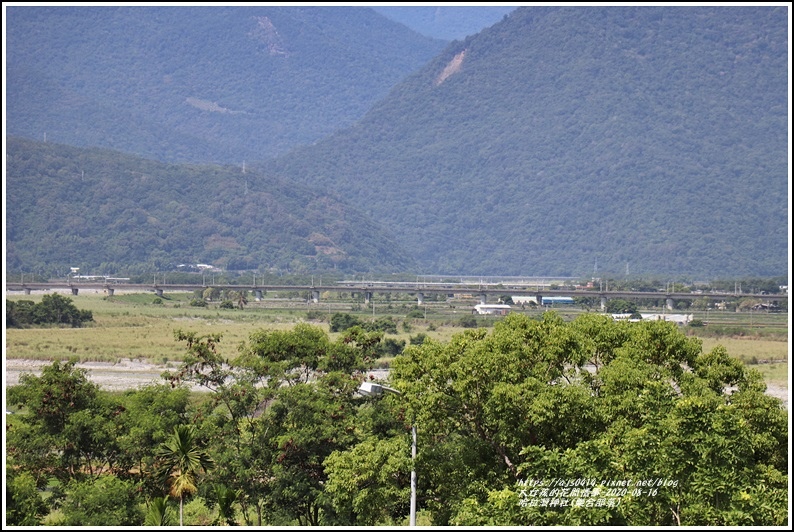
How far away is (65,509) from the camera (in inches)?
1188

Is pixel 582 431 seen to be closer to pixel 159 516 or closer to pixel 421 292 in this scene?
pixel 159 516

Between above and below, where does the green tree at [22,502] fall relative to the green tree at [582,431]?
below

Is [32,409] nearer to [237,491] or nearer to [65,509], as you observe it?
[65,509]

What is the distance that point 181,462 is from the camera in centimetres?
2805

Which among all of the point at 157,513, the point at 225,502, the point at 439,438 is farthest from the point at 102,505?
the point at 439,438

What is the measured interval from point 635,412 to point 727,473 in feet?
9.63

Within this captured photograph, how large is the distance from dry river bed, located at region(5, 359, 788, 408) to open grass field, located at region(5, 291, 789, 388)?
164 cm

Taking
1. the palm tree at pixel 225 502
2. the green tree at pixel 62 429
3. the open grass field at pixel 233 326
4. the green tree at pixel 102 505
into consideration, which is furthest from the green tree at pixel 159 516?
the open grass field at pixel 233 326

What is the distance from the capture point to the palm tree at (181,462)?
27.5 m

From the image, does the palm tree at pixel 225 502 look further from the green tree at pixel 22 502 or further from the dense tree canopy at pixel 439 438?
the green tree at pixel 22 502

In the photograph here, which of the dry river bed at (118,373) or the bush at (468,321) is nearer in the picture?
the dry river bed at (118,373)

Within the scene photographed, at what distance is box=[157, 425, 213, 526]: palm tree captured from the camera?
90.3 ft

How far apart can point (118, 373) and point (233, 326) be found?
3251cm

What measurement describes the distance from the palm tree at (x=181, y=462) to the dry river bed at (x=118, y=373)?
89.1ft
